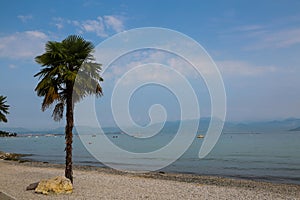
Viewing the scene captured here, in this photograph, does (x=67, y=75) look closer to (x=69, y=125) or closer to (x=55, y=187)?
(x=69, y=125)

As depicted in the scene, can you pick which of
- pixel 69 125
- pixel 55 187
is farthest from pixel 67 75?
pixel 55 187

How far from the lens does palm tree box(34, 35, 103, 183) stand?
51.8 ft

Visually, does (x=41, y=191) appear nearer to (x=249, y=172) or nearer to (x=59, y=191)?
(x=59, y=191)

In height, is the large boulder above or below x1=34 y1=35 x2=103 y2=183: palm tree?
below

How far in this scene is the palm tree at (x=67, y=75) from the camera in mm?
15781

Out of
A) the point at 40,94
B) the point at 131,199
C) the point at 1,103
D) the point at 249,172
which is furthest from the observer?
the point at 1,103

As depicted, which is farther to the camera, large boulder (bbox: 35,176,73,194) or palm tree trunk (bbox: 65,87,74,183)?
palm tree trunk (bbox: 65,87,74,183)

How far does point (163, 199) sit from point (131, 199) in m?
1.45

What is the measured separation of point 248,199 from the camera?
1523 centimetres

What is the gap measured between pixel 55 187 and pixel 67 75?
5.27m

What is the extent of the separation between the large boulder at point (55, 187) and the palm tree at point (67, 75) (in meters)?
1.35

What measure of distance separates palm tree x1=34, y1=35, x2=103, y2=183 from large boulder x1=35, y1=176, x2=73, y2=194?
1.35 meters

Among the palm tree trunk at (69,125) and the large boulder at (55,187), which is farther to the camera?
the palm tree trunk at (69,125)

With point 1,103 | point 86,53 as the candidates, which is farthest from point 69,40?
point 1,103
